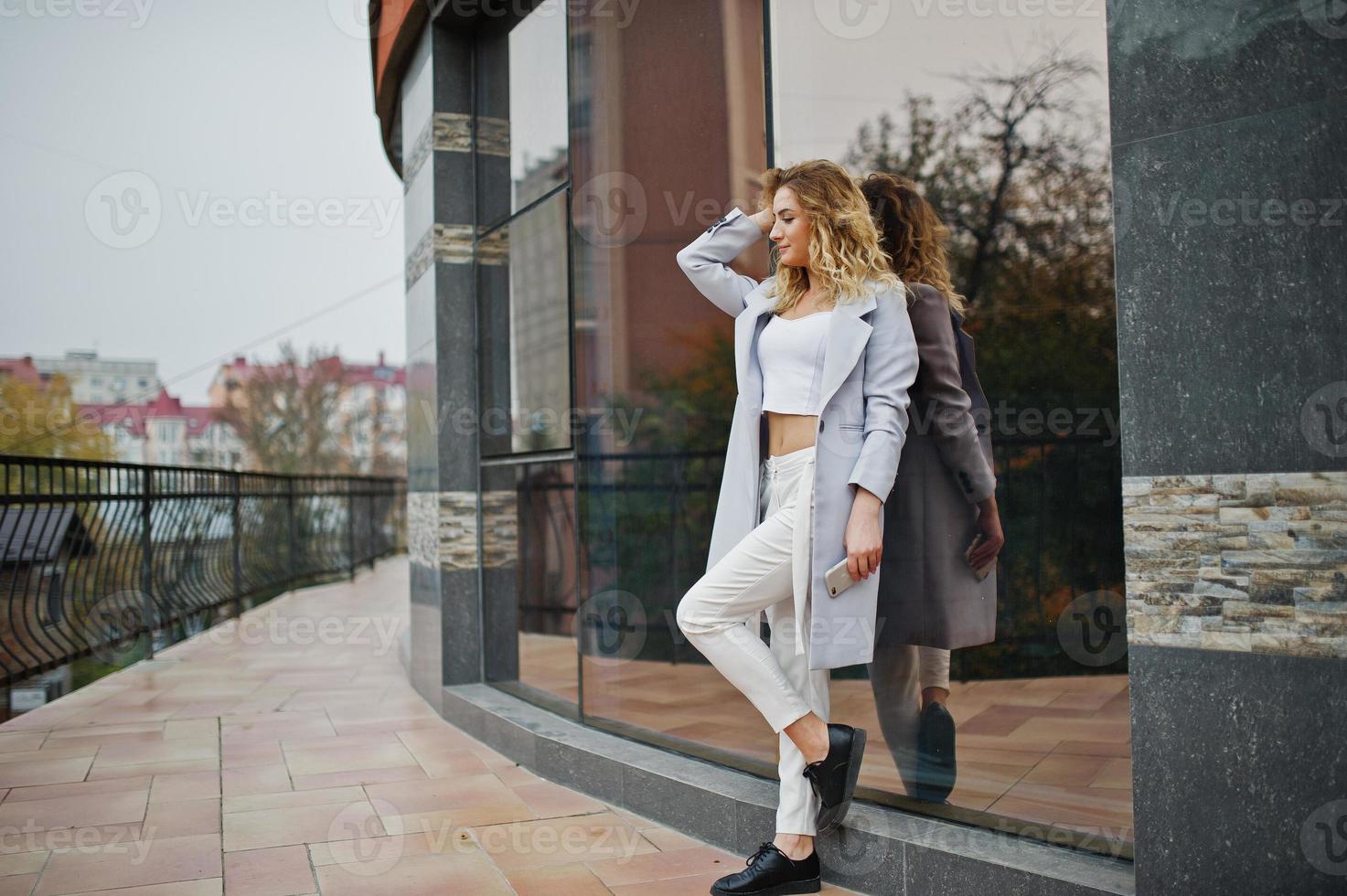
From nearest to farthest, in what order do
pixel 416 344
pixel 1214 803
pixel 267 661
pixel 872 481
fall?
pixel 1214 803 → pixel 872 481 → pixel 416 344 → pixel 267 661

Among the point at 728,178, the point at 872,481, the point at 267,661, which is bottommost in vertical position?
the point at 267,661

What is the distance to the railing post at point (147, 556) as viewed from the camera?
722 cm

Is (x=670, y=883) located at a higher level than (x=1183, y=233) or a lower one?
lower

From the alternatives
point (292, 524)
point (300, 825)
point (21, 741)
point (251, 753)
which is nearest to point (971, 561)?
point (300, 825)

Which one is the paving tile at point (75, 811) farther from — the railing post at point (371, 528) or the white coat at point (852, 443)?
the railing post at point (371, 528)

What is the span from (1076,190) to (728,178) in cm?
125

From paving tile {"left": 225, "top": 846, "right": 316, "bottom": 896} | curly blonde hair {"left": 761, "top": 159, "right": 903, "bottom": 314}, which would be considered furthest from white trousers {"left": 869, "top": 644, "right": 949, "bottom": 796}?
paving tile {"left": 225, "top": 846, "right": 316, "bottom": 896}

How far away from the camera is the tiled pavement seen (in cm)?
300

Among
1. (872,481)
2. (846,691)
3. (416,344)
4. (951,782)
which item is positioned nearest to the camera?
(872,481)

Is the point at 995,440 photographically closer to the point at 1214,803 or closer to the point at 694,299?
the point at 1214,803

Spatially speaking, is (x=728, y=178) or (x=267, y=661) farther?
(x=267, y=661)

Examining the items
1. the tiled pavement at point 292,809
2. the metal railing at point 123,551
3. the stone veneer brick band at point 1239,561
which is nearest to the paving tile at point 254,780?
the tiled pavement at point 292,809

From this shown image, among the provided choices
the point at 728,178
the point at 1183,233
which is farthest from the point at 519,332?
the point at 1183,233

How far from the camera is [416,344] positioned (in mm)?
Answer: 5945
